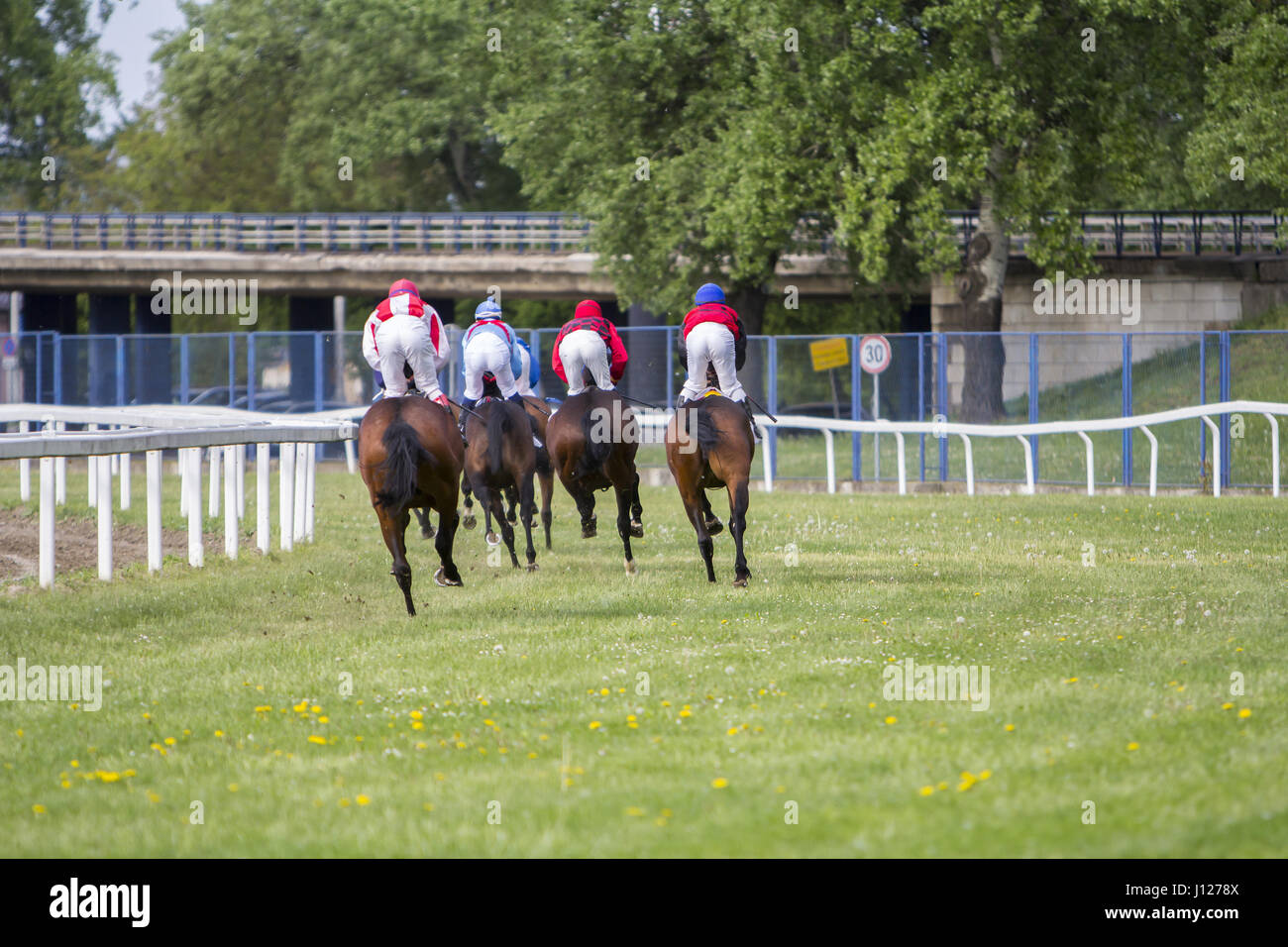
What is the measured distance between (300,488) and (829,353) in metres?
14.0

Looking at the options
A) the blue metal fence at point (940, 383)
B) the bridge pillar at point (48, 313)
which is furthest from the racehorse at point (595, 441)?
the bridge pillar at point (48, 313)

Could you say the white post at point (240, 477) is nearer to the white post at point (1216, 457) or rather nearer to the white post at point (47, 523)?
the white post at point (47, 523)

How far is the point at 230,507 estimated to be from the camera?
15.4 metres

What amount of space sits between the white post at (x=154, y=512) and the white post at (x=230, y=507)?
110 cm

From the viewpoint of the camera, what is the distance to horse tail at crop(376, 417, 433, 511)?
37.4ft

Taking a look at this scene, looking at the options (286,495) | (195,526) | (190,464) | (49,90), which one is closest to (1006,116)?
(286,495)

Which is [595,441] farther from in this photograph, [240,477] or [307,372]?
[307,372]

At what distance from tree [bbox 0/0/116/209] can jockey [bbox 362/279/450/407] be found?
54.5 meters

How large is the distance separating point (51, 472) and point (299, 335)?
946 inches

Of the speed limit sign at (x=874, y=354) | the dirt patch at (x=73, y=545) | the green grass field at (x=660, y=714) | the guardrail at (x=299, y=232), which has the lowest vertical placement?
the green grass field at (x=660, y=714)

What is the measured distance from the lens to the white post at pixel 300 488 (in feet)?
56.1

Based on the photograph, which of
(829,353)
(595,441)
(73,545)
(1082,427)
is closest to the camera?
(595,441)

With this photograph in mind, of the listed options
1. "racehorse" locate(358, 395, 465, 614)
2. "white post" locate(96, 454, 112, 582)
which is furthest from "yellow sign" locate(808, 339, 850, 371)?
"racehorse" locate(358, 395, 465, 614)
